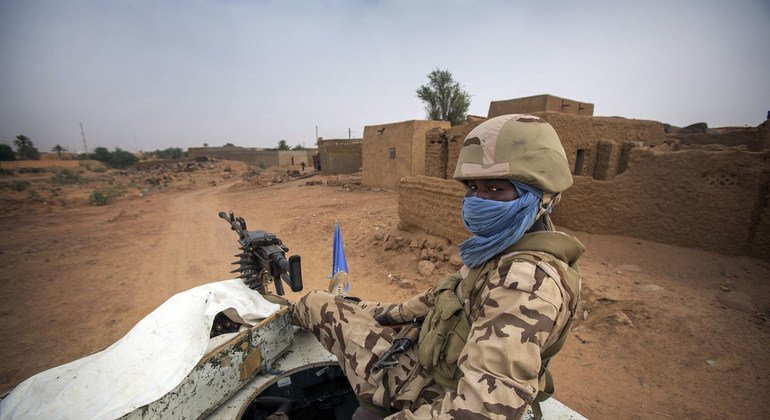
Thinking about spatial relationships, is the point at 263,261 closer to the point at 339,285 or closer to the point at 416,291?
the point at 339,285

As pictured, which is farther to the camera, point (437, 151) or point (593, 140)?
point (437, 151)

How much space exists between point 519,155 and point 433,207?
177 inches

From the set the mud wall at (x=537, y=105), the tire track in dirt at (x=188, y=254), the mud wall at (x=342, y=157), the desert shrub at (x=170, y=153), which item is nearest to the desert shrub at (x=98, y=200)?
the tire track in dirt at (x=188, y=254)

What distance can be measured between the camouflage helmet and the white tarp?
4.69 ft

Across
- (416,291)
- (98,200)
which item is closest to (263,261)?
(416,291)

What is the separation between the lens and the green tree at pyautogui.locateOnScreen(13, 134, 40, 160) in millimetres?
37219

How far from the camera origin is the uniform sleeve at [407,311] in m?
1.90

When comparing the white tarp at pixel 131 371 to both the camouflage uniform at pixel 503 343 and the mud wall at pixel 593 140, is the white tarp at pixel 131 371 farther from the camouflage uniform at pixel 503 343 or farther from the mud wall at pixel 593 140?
the mud wall at pixel 593 140

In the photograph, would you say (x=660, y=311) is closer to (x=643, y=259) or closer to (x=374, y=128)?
(x=643, y=259)

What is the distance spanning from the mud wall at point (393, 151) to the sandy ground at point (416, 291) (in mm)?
3352

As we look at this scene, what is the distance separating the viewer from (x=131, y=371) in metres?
1.33

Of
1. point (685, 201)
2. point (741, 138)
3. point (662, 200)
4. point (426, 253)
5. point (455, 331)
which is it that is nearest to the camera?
point (455, 331)

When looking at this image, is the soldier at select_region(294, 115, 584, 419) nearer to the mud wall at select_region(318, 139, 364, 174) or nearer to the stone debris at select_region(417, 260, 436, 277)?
the stone debris at select_region(417, 260, 436, 277)

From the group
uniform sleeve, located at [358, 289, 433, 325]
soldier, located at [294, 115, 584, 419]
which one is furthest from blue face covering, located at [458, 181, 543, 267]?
uniform sleeve, located at [358, 289, 433, 325]
